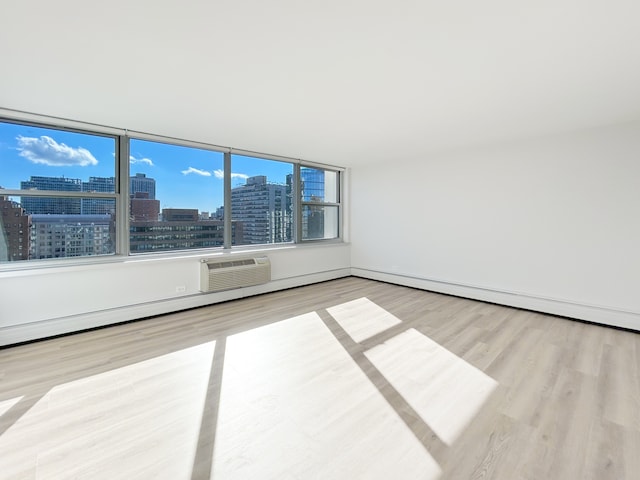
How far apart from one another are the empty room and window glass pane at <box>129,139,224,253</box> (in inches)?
1.3

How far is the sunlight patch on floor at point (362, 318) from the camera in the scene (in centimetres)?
333

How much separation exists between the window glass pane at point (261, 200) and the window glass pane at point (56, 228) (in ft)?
5.73

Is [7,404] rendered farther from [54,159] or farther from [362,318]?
[362,318]

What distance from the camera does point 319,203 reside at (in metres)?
6.12

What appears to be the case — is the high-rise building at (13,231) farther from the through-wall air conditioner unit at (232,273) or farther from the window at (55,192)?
the through-wall air conditioner unit at (232,273)

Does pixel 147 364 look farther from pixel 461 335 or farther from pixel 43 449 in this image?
pixel 461 335

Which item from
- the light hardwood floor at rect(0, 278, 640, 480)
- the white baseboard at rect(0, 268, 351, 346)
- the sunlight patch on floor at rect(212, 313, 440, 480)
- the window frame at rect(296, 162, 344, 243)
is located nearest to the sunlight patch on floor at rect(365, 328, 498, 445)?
the light hardwood floor at rect(0, 278, 640, 480)

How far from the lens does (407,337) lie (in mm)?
3148

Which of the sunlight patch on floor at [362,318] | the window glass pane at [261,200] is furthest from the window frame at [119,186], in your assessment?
the sunlight patch on floor at [362,318]

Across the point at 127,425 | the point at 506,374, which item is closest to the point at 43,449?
the point at 127,425

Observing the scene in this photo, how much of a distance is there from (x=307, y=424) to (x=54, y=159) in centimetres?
396

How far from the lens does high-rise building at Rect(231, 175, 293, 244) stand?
16.0ft

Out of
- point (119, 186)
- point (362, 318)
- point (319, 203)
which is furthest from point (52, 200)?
point (319, 203)

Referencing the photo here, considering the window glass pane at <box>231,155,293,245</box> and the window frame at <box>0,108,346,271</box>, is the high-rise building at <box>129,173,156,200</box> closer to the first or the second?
the window frame at <box>0,108,346,271</box>
